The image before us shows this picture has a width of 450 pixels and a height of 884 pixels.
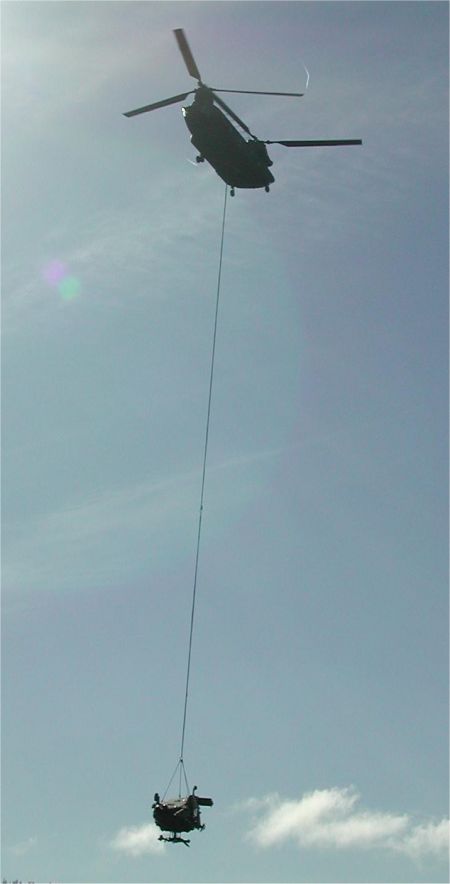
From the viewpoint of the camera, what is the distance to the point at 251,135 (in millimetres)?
36062

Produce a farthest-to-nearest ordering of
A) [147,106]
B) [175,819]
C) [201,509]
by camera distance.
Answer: [201,509]
[147,106]
[175,819]

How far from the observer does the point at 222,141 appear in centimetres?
3400

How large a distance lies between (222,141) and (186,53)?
3.20m

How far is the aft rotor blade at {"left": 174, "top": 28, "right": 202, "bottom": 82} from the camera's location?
105ft

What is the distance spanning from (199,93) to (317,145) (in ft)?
15.6

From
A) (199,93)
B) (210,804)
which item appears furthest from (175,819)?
(199,93)

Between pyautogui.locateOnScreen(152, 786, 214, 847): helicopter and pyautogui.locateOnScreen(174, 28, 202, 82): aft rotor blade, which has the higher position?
pyautogui.locateOnScreen(174, 28, 202, 82): aft rotor blade

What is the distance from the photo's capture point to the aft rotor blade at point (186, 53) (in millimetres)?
31984

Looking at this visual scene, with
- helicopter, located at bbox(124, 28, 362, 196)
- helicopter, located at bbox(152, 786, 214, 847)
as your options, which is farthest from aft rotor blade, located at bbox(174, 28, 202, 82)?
helicopter, located at bbox(152, 786, 214, 847)

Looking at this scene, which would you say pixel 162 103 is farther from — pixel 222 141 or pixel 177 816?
pixel 177 816

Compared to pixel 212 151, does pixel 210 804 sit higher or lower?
lower

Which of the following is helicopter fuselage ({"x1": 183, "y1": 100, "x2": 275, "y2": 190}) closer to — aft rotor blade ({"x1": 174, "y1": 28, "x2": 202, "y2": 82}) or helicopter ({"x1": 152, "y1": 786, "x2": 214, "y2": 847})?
aft rotor blade ({"x1": 174, "y1": 28, "x2": 202, "y2": 82})

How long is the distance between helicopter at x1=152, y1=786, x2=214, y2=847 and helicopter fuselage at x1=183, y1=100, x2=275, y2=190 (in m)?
22.4

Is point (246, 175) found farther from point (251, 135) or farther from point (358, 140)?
point (358, 140)
